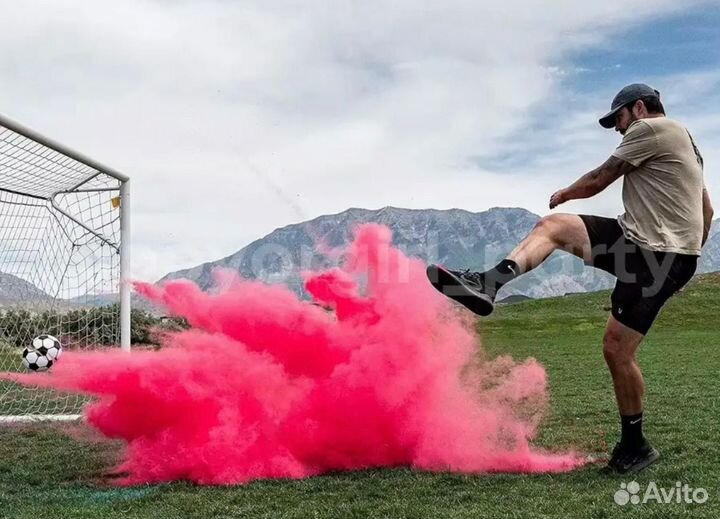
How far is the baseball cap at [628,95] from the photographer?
484cm

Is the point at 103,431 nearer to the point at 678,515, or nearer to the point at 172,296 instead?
the point at 172,296

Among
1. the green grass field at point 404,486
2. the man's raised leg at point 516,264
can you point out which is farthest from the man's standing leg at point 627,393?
the man's raised leg at point 516,264

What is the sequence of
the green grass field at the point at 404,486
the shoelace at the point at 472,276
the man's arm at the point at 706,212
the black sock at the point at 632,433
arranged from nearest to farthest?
the green grass field at the point at 404,486 < the shoelace at the point at 472,276 < the black sock at the point at 632,433 < the man's arm at the point at 706,212

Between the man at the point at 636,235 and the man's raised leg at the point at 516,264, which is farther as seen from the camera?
the man at the point at 636,235

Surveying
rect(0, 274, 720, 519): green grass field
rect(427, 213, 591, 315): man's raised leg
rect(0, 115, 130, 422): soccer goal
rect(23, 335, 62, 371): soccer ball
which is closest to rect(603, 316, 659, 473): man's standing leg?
rect(0, 274, 720, 519): green grass field

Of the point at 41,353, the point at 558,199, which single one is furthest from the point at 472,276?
the point at 41,353

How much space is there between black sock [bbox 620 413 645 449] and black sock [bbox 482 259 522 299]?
1287mm

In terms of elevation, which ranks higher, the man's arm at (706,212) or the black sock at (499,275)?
the man's arm at (706,212)

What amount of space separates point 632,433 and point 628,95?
217 centimetres

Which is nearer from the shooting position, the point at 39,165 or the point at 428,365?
the point at 428,365

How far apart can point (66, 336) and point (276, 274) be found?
254 inches

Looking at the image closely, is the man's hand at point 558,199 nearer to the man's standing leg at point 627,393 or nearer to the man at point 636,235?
the man at point 636,235

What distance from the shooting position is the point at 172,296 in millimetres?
5605

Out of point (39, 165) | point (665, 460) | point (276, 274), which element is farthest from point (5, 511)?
point (39, 165)
